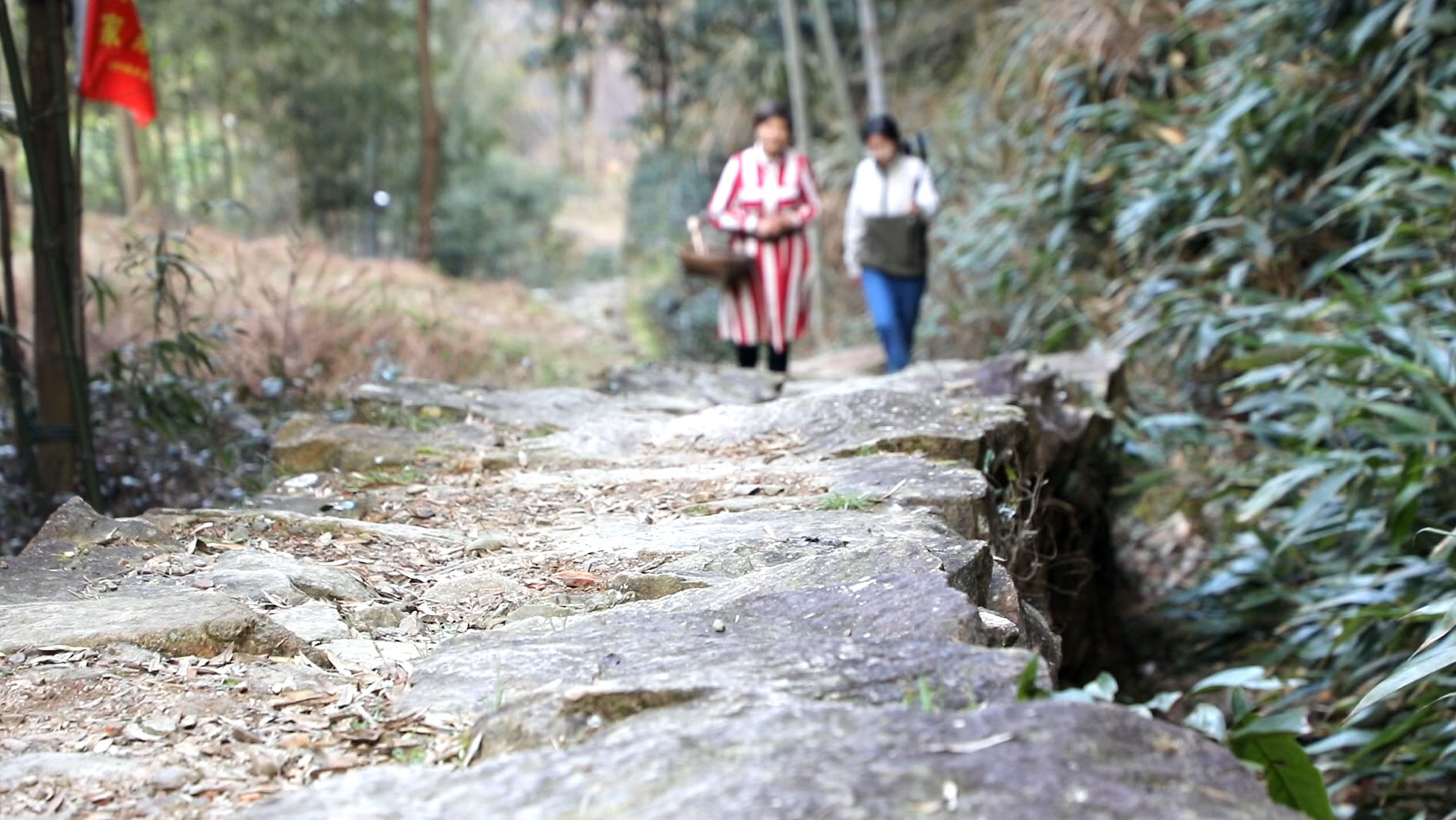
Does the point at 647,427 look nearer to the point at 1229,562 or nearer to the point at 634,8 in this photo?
the point at 1229,562

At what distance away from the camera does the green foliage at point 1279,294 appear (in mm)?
3992

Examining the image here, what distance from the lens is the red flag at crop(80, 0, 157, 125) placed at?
4.14 meters

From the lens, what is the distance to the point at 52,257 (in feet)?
12.9

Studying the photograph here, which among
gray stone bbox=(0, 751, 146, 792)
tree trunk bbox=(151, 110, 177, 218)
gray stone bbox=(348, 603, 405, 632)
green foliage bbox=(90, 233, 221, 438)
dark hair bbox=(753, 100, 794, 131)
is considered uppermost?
tree trunk bbox=(151, 110, 177, 218)

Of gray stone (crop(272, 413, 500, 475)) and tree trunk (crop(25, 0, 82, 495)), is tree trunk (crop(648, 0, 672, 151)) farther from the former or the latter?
gray stone (crop(272, 413, 500, 475))

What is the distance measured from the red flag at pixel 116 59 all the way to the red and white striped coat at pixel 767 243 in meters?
2.68

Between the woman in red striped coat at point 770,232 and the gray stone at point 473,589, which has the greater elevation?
the woman in red striped coat at point 770,232

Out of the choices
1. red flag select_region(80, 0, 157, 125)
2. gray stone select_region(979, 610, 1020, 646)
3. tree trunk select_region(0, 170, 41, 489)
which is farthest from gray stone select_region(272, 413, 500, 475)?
gray stone select_region(979, 610, 1020, 646)

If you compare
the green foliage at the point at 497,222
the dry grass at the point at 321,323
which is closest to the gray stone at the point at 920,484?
the dry grass at the point at 321,323

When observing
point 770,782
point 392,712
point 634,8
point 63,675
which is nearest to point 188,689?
point 63,675

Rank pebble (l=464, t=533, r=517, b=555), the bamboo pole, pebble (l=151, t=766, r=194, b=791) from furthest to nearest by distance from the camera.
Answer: the bamboo pole → pebble (l=464, t=533, r=517, b=555) → pebble (l=151, t=766, r=194, b=791)

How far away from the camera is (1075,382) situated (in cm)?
577

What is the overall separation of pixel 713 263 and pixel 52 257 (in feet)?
9.85

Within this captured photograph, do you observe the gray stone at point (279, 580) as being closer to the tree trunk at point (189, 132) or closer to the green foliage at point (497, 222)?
the tree trunk at point (189, 132)
